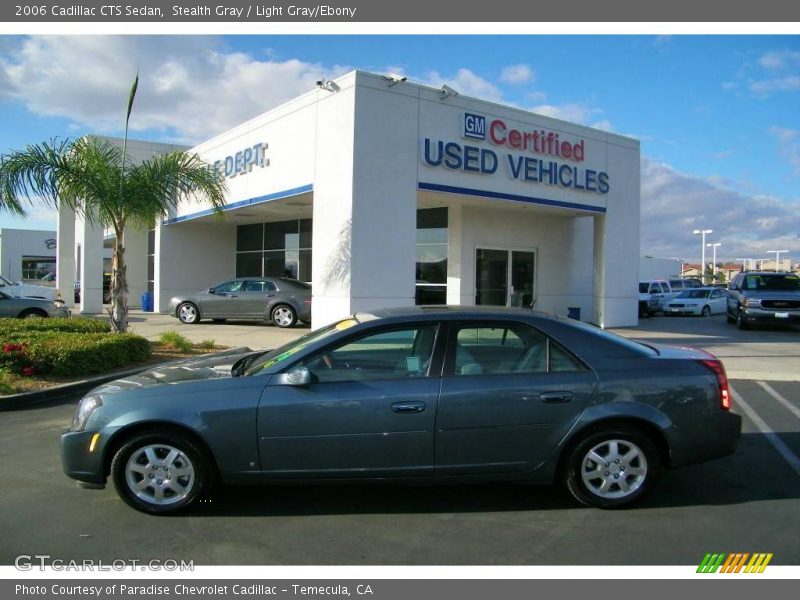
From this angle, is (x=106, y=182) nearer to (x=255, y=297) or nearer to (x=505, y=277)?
(x=255, y=297)

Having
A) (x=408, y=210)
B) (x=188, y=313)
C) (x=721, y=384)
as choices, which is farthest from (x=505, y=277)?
(x=721, y=384)

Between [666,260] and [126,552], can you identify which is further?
[666,260]

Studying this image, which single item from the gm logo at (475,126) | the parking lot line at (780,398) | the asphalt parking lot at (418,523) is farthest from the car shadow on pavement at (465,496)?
the gm logo at (475,126)

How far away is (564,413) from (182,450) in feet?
8.61

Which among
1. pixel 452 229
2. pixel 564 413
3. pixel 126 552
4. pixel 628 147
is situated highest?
pixel 628 147

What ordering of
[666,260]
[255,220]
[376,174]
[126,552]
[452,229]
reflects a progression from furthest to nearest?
[666,260]
[255,220]
[452,229]
[376,174]
[126,552]

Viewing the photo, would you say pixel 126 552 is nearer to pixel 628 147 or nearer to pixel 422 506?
pixel 422 506

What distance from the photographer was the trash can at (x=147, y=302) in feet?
76.1

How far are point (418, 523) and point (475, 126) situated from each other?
38.7 ft

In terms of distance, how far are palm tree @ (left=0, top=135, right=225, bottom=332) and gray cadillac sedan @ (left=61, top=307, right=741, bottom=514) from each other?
323 inches

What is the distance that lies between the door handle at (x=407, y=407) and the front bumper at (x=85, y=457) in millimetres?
1953

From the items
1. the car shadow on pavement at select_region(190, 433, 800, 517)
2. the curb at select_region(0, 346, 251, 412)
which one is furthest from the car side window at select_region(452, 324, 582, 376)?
the curb at select_region(0, 346, 251, 412)

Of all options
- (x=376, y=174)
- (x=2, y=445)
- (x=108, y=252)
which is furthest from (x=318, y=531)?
(x=108, y=252)

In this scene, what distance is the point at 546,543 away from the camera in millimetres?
3854
